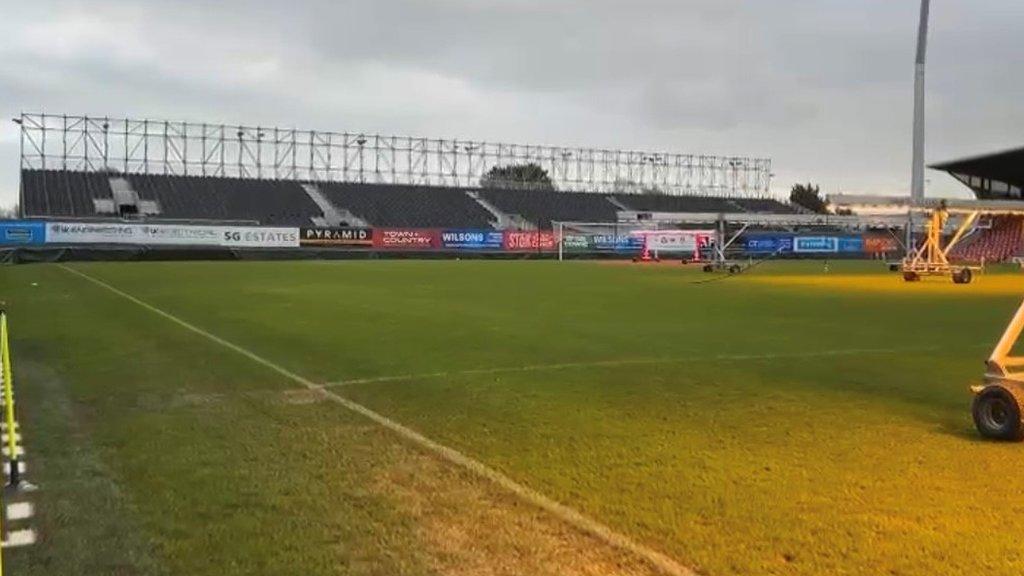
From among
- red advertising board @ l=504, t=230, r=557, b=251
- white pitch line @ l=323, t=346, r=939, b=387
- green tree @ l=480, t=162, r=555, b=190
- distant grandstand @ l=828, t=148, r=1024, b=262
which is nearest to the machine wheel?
distant grandstand @ l=828, t=148, r=1024, b=262

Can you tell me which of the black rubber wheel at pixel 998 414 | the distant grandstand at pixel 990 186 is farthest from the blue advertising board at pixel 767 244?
the black rubber wheel at pixel 998 414

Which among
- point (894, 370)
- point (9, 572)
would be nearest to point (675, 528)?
point (9, 572)

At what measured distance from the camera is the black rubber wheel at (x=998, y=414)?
759cm

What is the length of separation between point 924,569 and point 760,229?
7774 cm

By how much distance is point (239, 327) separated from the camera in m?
16.7

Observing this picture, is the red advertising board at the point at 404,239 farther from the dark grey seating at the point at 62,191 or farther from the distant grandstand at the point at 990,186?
the distant grandstand at the point at 990,186

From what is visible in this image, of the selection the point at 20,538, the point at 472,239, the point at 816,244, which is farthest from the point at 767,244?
the point at 20,538

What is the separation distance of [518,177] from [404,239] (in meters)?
51.6

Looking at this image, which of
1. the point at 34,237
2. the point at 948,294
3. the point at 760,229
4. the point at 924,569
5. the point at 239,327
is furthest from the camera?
the point at 760,229

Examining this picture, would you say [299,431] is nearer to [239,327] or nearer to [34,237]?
[239,327]

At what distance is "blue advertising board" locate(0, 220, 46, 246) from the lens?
5150 centimetres

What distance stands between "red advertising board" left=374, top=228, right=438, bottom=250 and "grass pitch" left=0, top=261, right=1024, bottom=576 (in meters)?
48.5

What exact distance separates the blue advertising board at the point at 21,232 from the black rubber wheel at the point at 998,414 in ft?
177

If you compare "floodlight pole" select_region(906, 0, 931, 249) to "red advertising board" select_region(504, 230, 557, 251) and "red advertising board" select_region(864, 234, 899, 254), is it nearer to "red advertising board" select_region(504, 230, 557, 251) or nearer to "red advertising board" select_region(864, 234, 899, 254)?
"red advertising board" select_region(504, 230, 557, 251)
